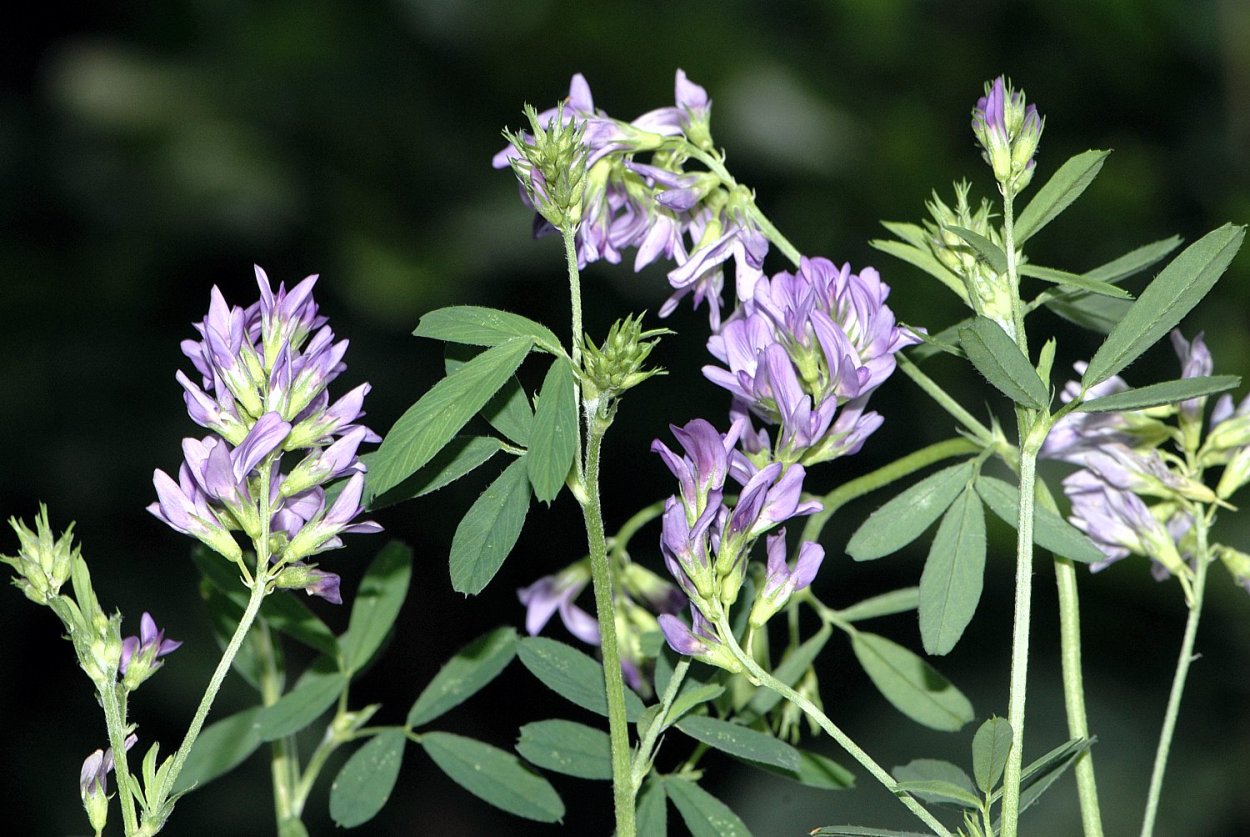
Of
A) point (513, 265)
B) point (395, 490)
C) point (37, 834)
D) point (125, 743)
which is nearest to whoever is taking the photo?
point (125, 743)

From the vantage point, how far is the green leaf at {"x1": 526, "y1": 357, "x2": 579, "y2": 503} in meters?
0.65

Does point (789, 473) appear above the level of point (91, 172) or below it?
below

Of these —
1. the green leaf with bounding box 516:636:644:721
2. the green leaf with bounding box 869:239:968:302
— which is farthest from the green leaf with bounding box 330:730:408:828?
the green leaf with bounding box 869:239:968:302

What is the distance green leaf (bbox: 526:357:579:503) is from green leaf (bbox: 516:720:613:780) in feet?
0.70

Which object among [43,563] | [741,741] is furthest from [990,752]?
[43,563]

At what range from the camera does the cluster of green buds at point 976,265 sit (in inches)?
28.5

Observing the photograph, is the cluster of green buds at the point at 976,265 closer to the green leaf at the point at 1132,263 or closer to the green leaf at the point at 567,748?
the green leaf at the point at 1132,263

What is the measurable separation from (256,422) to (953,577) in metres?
0.39

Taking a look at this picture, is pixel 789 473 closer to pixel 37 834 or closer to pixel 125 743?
pixel 125 743

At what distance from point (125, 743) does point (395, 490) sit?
18 cm

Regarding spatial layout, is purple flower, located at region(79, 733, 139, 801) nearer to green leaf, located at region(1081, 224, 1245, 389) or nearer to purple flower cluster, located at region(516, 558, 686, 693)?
purple flower cluster, located at region(516, 558, 686, 693)

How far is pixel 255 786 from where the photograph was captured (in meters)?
2.68

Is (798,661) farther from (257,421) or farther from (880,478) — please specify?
(257,421)

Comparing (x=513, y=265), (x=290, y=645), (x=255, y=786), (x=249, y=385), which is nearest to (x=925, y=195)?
(x=513, y=265)
